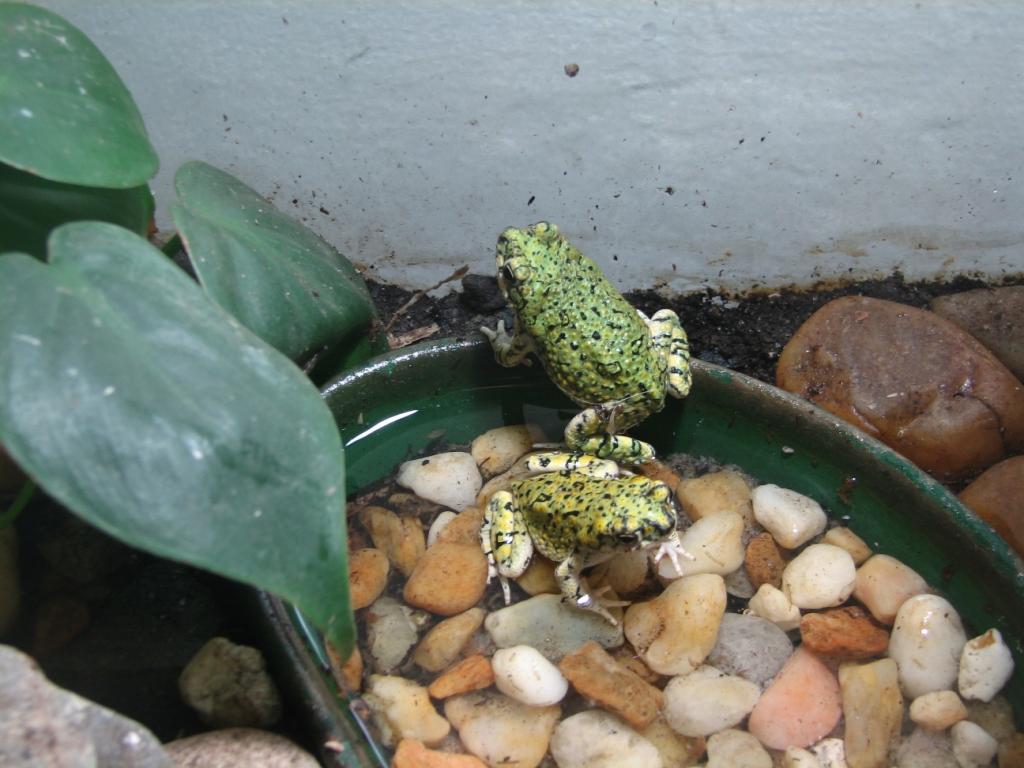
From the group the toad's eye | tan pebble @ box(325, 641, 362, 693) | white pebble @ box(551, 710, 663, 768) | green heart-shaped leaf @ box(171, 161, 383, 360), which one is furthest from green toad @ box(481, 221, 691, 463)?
tan pebble @ box(325, 641, 362, 693)

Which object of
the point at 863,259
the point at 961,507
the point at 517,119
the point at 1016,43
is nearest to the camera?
the point at 961,507

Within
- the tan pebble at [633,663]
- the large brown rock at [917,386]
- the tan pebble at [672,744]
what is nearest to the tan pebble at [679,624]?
the tan pebble at [633,663]

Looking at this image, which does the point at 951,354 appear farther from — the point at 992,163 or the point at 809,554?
the point at 809,554

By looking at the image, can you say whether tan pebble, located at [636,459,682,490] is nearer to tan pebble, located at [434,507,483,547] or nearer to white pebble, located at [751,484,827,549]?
white pebble, located at [751,484,827,549]

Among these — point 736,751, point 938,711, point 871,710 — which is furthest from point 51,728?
point 938,711

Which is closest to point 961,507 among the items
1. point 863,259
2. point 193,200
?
point 863,259
